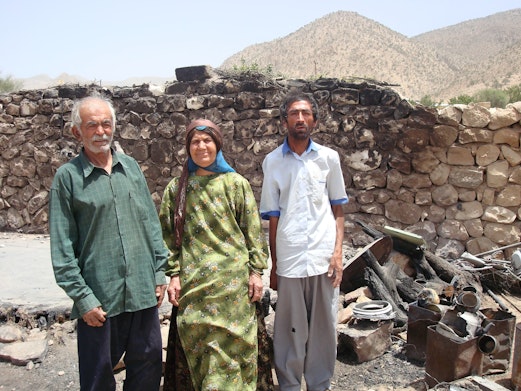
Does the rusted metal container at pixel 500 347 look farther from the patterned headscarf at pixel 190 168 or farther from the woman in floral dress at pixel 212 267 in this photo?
the patterned headscarf at pixel 190 168

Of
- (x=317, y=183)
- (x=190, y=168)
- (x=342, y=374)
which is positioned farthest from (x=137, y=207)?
(x=342, y=374)

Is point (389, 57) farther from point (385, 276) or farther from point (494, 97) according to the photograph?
point (385, 276)

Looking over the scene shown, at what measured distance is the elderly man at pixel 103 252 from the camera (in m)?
2.10

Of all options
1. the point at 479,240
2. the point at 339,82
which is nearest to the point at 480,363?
the point at 479,240

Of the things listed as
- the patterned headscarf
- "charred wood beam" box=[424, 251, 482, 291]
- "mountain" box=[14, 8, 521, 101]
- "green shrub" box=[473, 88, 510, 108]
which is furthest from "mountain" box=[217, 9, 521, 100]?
the patterned headscarf

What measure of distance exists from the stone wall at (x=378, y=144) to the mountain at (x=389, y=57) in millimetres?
18705

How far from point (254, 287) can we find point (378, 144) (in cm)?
365

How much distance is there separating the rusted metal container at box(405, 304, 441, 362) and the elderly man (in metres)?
1.93

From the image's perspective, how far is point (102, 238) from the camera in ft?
7.13

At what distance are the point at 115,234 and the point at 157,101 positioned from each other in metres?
4.39

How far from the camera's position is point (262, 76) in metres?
5.95

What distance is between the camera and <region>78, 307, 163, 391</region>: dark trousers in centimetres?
218

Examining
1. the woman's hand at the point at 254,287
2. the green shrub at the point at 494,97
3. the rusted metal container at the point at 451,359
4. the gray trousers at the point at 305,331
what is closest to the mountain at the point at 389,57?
the green shrub at the point at 494,97

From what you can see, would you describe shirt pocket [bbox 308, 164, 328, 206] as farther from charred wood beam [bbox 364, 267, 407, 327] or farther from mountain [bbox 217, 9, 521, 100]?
mountain [bbox 217, 9, 521, 100]
